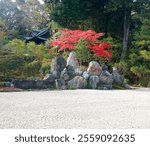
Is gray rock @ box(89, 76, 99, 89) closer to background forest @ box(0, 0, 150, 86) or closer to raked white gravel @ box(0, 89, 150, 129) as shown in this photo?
background forest @ box(0, 0, 150, 86)

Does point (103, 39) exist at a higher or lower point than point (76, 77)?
higher

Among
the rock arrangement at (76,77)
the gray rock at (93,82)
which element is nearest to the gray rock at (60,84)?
the rock arrangement at (76,77)

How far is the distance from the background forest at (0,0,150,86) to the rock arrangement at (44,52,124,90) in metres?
1.33

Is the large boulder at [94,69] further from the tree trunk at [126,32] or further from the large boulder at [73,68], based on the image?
the tree trunk at [126,32]

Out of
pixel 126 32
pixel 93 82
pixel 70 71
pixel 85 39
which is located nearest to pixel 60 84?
pixel 70 71

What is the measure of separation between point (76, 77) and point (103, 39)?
5307 millimetres

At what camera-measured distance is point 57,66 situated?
13.8 m

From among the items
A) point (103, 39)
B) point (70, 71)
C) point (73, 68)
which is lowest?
point (70, 71)

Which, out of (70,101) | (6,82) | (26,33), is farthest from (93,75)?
(26,33)

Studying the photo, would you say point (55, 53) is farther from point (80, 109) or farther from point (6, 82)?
point (80, 109)

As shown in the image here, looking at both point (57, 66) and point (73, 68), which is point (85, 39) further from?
point (57, 66)

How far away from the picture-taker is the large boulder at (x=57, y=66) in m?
13.6

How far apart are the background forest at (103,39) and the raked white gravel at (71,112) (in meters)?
5.01

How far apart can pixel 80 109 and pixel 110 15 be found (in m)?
12.2
